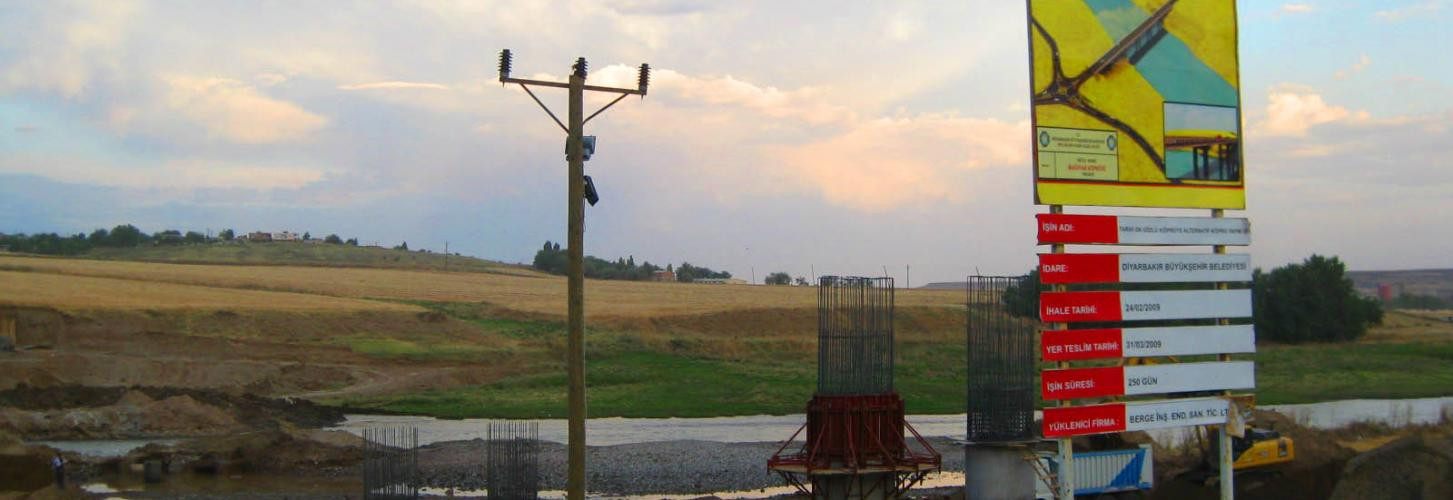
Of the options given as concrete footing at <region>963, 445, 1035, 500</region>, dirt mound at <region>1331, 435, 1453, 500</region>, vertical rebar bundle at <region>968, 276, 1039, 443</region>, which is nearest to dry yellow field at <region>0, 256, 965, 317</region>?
vertical rebar bundle at <region>968, 276, 1039, 443</region>

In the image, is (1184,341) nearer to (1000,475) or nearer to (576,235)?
(1000,475)

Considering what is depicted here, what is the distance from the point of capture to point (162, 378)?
58688 mm

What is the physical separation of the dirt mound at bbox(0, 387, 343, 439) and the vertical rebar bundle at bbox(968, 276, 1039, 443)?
26.3 metres

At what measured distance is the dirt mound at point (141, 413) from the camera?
44.2 meters

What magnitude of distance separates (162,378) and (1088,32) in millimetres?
51961

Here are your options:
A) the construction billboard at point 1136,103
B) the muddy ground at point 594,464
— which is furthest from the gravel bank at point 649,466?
the construction billboard at point 1136,103

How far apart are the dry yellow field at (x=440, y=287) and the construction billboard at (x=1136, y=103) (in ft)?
240

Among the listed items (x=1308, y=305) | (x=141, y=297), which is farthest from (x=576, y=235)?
(x=1308, y=305)

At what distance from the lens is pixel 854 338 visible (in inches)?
853

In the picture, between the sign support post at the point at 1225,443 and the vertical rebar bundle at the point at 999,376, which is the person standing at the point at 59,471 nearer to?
the vertical rebar bundle at the point at 999,376

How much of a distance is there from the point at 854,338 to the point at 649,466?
14.8 metres

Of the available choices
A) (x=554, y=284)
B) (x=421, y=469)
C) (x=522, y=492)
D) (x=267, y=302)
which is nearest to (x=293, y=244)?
(x=554, y=284)

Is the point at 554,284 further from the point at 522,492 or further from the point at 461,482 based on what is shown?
the point at 522,492

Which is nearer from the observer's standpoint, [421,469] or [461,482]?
[461,482]
